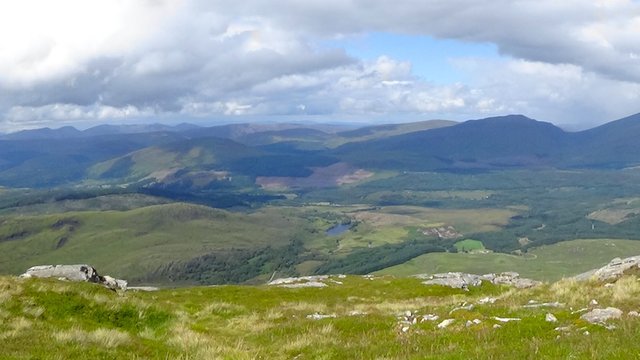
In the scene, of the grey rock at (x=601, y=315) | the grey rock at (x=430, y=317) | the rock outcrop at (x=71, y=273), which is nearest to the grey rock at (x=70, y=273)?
the rock outcrop at (x=71, y=273)

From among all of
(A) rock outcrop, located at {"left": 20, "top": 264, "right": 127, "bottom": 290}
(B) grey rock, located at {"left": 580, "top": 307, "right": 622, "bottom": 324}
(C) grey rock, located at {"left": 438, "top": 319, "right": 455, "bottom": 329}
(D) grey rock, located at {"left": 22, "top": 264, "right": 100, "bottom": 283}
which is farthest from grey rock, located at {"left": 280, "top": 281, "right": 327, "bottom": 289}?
(B) grey rock, located at {"left": 580, "top": 307, "right": 622, "bottom": 324}

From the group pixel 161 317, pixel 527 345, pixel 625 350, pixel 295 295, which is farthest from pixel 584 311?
pixel 295 295

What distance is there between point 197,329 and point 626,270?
31400mm

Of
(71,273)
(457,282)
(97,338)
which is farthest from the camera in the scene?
(457,282)

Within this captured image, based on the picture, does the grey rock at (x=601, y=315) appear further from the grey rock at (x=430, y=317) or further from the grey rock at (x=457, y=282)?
the grey rock at (x=457, y=282)

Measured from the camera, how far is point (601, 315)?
21141 mm

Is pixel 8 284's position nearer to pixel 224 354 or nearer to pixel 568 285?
pixel 224 354

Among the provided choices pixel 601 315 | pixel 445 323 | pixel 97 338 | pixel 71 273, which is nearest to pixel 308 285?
pixel 71 273

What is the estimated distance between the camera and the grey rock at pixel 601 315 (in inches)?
808

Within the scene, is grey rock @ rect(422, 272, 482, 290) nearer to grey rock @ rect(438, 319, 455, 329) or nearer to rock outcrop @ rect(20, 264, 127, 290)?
rock outcrop @ rect(20, 264, 127, 290)

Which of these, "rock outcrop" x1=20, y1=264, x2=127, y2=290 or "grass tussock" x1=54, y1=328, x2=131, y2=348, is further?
"rock outcrop" x1=20, y1=264, x2=127, y2=290

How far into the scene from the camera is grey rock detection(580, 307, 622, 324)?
67.3ft

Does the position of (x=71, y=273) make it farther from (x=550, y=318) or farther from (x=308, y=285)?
(x=550, y=318)

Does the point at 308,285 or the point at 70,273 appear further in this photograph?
the point at 308,285
